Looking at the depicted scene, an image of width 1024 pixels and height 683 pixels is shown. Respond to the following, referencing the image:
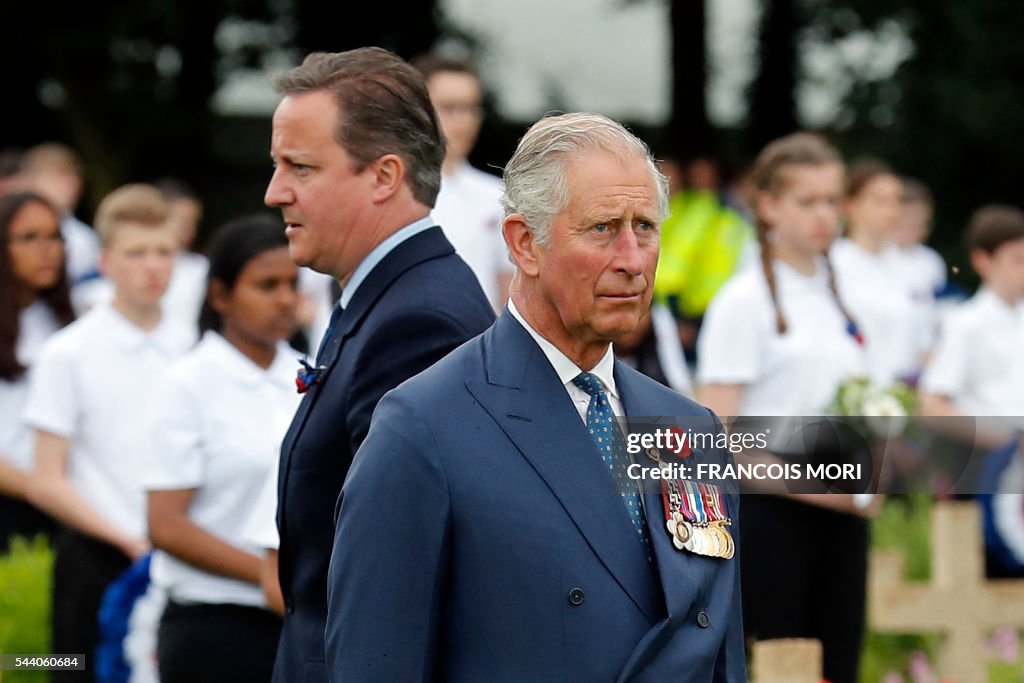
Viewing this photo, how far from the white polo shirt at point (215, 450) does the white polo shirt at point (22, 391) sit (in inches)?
71.3

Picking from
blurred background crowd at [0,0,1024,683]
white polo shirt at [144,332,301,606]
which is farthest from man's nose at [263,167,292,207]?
blurred background crowd at [0,0,1024,683]

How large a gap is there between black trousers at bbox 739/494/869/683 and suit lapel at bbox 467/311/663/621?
2.54 m

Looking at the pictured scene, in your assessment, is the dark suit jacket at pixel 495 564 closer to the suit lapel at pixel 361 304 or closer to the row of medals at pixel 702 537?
the row of medals at pixel 702 537

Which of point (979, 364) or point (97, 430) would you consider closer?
point (97, 430)

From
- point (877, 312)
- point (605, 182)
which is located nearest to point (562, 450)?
point (605, 182)

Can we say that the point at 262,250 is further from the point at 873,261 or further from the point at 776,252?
the point at 873,261

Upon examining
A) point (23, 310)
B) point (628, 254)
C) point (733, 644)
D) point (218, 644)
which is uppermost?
point (23, 310)

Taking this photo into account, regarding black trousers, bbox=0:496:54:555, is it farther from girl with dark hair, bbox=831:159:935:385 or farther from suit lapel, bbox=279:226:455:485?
suit lapel, bbox=279:226:455:485

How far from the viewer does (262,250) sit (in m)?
4.88

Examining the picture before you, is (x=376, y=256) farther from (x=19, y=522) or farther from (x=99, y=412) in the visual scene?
(x=19, y=522)

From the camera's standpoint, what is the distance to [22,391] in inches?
259

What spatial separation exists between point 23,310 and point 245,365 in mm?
2342

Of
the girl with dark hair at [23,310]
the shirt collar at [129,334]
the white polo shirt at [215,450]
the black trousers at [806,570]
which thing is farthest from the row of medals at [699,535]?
the girl with dark hair at [23,310]

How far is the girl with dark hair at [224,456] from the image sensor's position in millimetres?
4418
